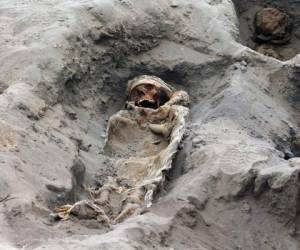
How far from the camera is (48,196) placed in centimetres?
471

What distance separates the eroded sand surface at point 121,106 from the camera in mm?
4445

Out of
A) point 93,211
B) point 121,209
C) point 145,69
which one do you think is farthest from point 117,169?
point 145,69

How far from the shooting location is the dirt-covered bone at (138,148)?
4.85 meters

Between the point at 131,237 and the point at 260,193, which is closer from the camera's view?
the point at 131,237

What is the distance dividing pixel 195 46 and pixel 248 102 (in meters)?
1.16

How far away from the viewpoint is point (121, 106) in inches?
275

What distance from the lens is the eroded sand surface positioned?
175 inches

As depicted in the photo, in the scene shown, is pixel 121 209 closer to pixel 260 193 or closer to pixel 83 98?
pixel 260 193

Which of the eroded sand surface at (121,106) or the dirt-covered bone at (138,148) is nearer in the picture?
the eroded sand surface at (121,106)

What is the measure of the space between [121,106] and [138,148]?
2.82 ft

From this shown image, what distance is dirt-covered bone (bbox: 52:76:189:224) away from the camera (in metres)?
4.85

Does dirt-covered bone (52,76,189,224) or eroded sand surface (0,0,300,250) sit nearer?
eroded sand surface (0,0,300,250)

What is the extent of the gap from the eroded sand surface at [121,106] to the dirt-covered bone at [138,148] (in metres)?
0.10

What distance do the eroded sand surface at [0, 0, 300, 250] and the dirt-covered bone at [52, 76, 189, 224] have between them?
10 cm
